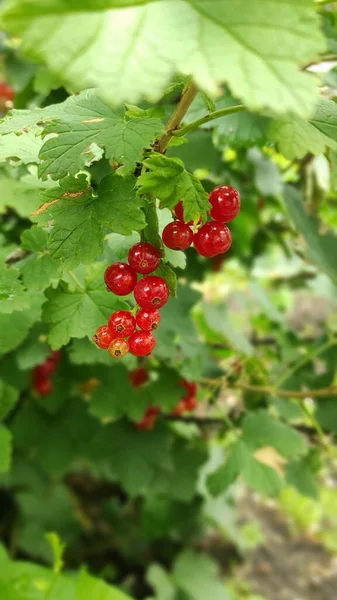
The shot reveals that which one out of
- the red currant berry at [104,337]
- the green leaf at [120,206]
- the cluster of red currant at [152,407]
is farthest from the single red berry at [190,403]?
the green leaf at [120,206]

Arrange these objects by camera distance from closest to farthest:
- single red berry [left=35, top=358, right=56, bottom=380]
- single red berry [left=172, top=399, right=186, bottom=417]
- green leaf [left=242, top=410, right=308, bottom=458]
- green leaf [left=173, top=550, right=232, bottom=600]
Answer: green leaf [left=242, top=410, right=308, bottom=458], single red berry [left=35, top=358, right=56, bottom=380], single red berry [left=172, top=399, right=186, bottom=417], green leaf [left=173, top=550, right=232, bottom=600]

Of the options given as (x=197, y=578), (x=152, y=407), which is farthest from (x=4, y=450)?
(x=197, y=578)

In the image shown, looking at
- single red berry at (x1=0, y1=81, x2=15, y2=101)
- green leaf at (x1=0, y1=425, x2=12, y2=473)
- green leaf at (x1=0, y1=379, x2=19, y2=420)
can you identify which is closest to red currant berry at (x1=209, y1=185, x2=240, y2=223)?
green leaf at (x1=0, y1=379, x2=19, y2=420)

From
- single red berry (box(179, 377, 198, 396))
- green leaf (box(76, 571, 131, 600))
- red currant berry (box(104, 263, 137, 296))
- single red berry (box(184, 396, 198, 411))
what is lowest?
single red berry (box(184, 396, 198, 411))

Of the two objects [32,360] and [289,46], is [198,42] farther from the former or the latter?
[32,360]

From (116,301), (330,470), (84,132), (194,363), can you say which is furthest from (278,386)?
(330,470)

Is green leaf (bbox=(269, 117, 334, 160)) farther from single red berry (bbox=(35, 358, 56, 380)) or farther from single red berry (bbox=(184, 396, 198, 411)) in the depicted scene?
single red berry (bbox=(184, 396, 198, 411))
